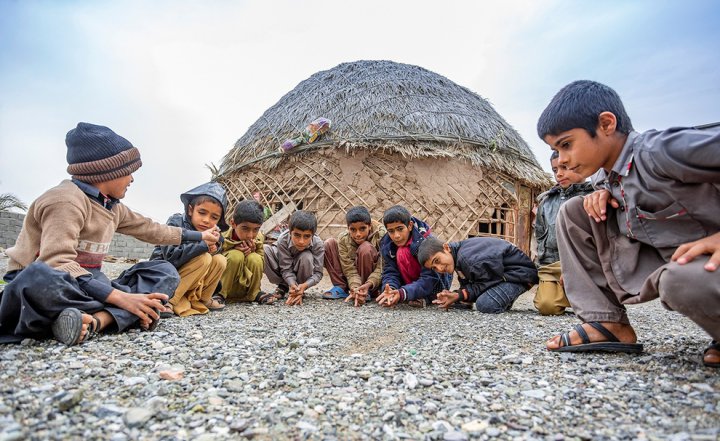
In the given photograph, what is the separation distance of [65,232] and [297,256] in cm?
246

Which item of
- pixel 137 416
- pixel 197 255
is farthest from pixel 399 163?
pixel 137 416

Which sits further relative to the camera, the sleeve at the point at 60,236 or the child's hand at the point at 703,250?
the sleeve at the point at 60,236

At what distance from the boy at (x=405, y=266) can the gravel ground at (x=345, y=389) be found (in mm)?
1397

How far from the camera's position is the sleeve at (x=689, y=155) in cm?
133

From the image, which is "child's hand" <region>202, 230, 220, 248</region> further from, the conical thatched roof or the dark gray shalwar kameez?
the conical thatched roof

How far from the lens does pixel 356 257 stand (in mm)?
4371

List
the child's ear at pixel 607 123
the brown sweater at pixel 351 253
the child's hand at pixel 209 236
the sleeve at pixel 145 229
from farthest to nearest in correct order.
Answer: the brown sweater at pixel 351 253, the child's hand at pixel 209 236, the sleeve at pixel 145 229, the child's ear at pixel 607 123

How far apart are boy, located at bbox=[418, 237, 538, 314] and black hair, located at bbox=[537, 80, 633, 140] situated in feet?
6.20

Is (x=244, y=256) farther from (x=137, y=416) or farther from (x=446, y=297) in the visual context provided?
(x=137, y=416)

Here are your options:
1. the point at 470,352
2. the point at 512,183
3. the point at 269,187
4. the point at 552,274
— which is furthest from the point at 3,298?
the point at 512,183

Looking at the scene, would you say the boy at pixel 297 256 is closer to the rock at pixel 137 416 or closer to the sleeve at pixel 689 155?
the rock at pixel 137 416

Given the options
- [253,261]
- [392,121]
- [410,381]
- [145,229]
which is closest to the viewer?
[410,381]

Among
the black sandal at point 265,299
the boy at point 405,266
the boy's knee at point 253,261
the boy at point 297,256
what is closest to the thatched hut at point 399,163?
the boy at point 297,256

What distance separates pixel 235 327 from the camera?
97.3 inches
